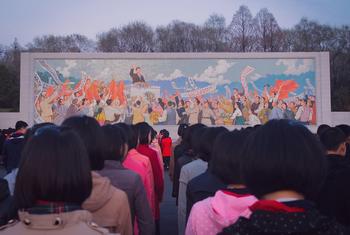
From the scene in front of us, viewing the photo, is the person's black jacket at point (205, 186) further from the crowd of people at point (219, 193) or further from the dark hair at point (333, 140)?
the dark hair at point (333, 140)

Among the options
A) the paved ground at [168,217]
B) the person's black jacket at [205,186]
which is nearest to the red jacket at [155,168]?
the paved ground at [168,217]

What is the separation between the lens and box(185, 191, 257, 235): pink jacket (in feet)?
7.49

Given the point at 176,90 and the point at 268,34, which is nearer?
the point at 176,90

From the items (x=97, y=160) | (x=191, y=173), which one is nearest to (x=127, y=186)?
(x=97, y=160)

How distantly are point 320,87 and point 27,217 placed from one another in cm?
2217

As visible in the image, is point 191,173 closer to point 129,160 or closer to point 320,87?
point 129,160

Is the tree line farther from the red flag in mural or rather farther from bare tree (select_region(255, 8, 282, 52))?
the red flag in mural

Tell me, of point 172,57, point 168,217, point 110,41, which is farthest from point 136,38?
point 168,217

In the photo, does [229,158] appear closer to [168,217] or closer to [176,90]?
[168,217]

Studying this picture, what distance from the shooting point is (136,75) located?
22391mm

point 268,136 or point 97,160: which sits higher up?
point 268,136

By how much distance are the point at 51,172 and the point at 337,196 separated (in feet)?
6.52

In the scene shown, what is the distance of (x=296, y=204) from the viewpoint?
1701mm

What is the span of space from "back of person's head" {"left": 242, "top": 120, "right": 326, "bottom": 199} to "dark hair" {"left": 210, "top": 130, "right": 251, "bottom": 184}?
2.58 ft
